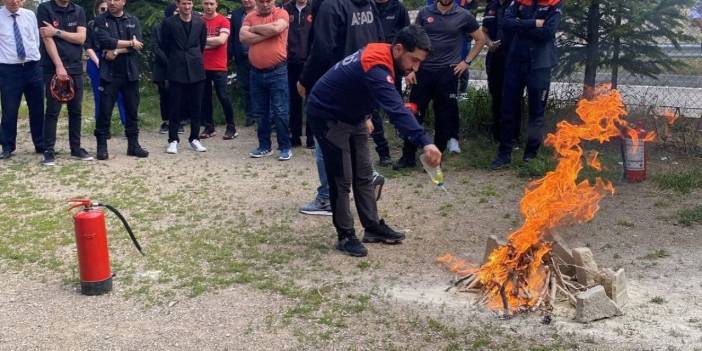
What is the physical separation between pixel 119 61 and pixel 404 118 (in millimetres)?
5029

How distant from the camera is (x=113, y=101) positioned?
949cm

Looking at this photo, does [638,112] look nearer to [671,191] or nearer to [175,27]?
[671,191]

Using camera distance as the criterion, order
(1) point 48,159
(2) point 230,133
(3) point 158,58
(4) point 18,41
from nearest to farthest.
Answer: (4) point 18,41 → (1) point 48,159 → (3) point 158,58 → (2) point 230,133

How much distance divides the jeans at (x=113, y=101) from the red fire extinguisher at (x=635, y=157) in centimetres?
573

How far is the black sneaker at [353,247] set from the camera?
610 centimetres

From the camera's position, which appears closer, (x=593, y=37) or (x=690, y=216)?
(x=690, y=216)

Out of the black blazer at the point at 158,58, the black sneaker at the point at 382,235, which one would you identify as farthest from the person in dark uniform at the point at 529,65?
the black blazer at the point at 158,58

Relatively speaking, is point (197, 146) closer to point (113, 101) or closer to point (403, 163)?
point (113, 101)

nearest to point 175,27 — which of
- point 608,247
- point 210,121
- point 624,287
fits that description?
point 210,121

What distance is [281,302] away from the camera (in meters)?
5.25

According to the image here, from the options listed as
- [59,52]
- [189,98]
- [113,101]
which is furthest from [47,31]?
[189,98]

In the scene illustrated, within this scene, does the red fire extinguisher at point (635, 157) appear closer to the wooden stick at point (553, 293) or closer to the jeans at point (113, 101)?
the wooden stick at point (553, 293)

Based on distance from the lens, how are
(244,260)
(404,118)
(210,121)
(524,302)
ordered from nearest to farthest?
(524,302) < (404,118) < (244,260) < (210,121)

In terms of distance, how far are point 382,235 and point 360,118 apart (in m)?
1.02
